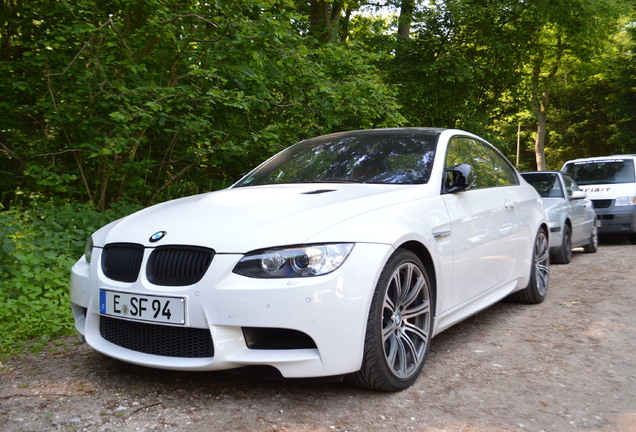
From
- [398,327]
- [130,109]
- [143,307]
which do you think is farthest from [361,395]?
[130,109]

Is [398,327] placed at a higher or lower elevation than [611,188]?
lower

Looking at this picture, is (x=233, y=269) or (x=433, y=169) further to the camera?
(x=433, y=169)

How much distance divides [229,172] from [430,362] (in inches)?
248

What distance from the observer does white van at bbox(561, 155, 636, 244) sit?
10.9 m

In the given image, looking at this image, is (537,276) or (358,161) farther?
(537,276)

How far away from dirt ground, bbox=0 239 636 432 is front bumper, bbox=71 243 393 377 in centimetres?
24

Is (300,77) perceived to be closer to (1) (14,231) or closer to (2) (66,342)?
(1) (14,231)

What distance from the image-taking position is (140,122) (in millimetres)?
6602

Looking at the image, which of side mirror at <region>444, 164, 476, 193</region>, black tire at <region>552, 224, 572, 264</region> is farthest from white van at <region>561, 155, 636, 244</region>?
side mirror at <region>444, 164, 476, 193</region>

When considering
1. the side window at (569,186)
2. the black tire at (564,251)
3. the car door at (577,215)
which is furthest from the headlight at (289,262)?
the side window at (569,186)

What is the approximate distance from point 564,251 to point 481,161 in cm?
426

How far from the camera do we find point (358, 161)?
410 centimetres

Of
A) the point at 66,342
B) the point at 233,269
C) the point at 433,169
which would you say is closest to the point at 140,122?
the point at 66,342

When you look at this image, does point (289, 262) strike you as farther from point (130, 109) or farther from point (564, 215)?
point (564, 215)
